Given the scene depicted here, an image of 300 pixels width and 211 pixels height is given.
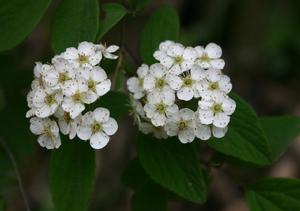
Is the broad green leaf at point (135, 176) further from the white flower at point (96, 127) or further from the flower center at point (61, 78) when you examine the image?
the flower center at point (61, 78)

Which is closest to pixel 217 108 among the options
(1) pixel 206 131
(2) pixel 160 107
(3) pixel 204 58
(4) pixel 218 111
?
(4) pixel 218 111

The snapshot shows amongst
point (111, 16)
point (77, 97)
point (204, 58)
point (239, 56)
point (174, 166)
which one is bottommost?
point (239, 56)

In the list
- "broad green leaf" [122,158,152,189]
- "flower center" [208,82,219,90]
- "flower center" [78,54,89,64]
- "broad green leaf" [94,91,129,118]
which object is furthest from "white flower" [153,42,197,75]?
"broad green leaf" [122,158,152,189]

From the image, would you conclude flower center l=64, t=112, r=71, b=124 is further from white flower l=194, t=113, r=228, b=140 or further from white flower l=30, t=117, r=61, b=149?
white flower l=194, t=113, r=228, b=140

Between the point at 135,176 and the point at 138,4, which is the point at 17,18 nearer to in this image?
the point at 138,4

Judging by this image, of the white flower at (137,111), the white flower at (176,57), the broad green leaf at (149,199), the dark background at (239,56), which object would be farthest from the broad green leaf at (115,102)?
the dark background at (239,56)
